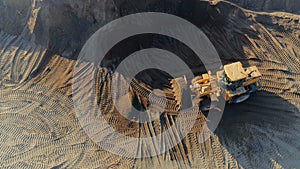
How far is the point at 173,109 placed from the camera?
31.5ft

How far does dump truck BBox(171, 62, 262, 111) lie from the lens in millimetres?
8609

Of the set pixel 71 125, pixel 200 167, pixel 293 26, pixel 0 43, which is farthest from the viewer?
pixel 0 43

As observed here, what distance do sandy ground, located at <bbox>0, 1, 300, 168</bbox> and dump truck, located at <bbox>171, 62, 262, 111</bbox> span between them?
1.84ft

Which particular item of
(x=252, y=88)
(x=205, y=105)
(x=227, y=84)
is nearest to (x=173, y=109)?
(x=205, y=105)

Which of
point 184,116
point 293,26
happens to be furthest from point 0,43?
point 293,26

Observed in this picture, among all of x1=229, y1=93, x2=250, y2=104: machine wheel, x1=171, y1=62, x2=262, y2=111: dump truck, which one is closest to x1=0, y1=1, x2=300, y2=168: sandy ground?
x1=229, y1=93, x2=250, y2=104: machine wheel

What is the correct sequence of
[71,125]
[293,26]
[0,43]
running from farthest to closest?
[0,43]
[293,26]
[71,125]

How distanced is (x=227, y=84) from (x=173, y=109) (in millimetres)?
1949

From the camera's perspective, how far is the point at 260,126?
926 centimetres

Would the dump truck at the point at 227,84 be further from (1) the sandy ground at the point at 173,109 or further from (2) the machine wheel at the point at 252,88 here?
(1) the sandy ground at the point at 173,109

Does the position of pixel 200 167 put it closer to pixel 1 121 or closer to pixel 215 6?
pixel 215 6

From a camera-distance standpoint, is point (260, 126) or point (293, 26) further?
point (293, 26)

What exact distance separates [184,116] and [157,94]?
1.16 metres

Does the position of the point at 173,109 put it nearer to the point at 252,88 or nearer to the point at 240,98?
the point at 240,98
